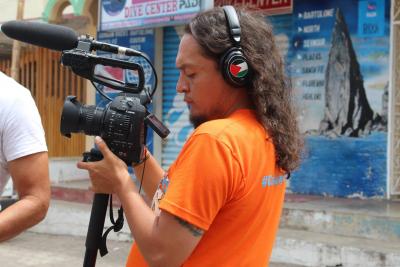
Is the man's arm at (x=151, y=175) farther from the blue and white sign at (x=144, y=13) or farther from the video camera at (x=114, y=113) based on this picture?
the blue and white sign at (x=144, y=13)

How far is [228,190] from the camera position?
172 centimetres

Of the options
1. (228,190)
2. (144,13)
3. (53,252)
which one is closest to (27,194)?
(228,190)

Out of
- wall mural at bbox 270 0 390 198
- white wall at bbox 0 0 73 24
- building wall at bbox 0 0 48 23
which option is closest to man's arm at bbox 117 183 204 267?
wall mural at bbox 270 0 390 198

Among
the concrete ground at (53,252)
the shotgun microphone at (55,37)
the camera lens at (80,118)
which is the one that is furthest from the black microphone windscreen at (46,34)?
the concrete ground at (53,252)

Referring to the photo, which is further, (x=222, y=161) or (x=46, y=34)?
(x=46, y=34)

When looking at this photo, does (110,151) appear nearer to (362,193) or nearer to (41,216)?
(41,216)

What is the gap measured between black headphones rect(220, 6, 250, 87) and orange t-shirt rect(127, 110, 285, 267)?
12 centimetres

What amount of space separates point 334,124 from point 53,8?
490cm

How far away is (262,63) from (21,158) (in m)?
0.94

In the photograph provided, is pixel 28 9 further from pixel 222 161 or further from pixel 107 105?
pixel 222 161

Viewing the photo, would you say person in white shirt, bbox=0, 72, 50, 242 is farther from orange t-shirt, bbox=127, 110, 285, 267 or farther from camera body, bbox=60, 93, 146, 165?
orange t-shirt, bbox=127, 110, 285, 267

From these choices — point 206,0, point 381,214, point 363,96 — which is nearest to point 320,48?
point 363,96

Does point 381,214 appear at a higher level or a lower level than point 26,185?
lower

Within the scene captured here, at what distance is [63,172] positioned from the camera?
9.66m
